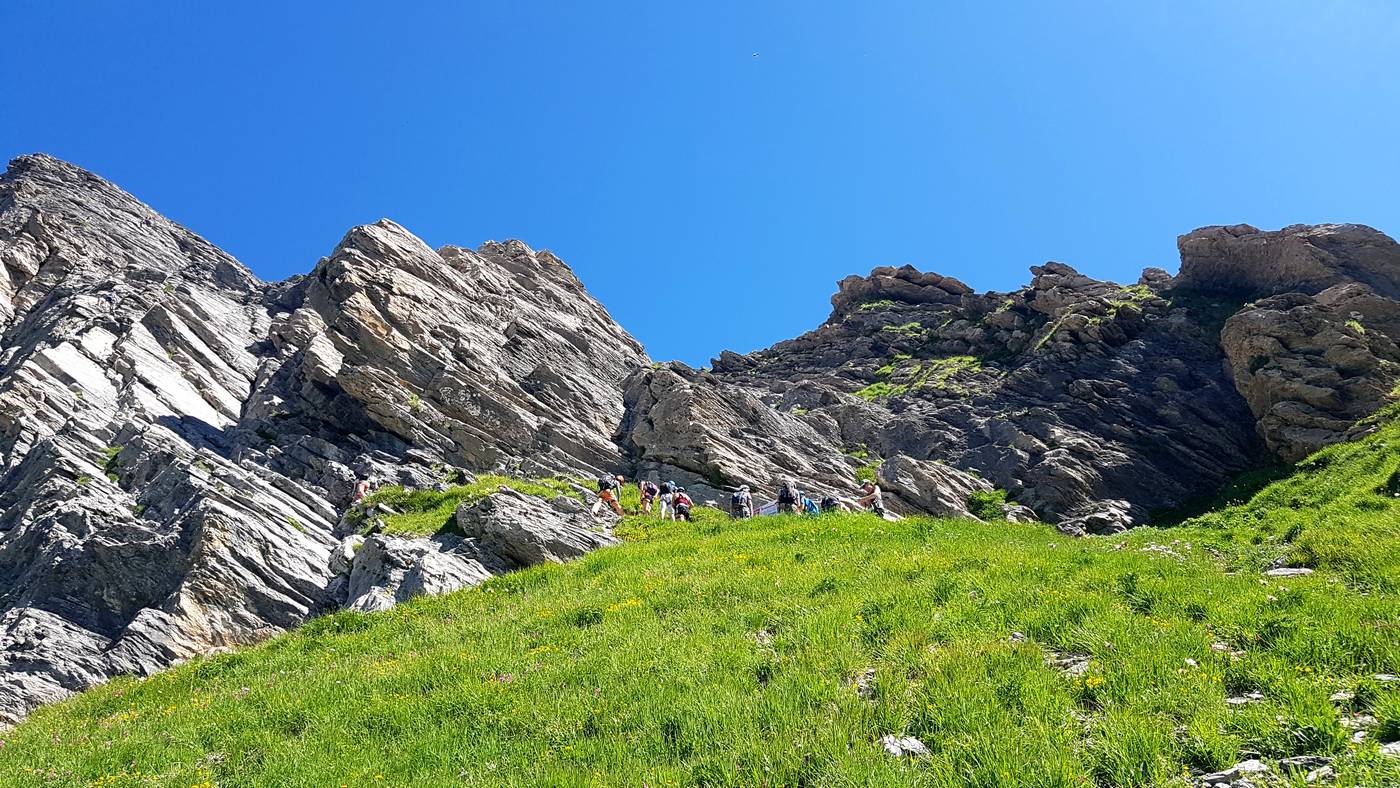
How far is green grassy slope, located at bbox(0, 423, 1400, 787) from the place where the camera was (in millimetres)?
7238

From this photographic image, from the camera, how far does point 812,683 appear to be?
9.37 m

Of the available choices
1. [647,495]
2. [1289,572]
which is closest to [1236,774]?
[1289,572]

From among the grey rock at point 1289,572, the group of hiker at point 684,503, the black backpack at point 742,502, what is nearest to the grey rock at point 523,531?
the group of hiker at point 684,503

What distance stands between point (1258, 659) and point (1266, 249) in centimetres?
6167

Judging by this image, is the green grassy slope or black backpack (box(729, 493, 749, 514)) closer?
the green grassy slope

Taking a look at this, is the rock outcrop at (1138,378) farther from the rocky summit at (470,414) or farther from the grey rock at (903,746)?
the grey rock at (903,746)

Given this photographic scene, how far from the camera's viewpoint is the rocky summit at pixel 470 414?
2269 centimetres

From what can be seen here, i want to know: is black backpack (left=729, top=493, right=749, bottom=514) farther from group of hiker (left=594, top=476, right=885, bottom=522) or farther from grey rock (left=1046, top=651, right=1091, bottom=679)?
grey rock (left=1046, top=651, right=1091, bottom=679)

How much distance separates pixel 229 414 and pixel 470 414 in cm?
1439

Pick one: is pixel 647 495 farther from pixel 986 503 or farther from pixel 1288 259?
pixel 1288 259

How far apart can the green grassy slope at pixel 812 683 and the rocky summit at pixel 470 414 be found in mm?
6195

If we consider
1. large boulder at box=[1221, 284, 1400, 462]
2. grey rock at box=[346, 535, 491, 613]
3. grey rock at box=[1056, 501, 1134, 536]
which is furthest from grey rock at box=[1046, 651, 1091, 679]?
large boulder at box=[1221, 284, 1400, 462]

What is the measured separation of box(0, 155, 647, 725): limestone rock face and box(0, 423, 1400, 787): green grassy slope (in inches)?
200

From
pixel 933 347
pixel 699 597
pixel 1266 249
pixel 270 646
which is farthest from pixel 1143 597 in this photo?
pixel 933 347
